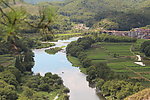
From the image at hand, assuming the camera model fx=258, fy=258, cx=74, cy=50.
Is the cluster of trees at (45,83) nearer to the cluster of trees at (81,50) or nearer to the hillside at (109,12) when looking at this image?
the cluster of trees at (81,50)

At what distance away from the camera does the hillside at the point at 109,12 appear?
83938 millimetres

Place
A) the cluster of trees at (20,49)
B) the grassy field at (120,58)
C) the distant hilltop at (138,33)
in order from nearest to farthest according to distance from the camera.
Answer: the cluster of trees at (20,49) → the grassy field at (120,58) → the distant hilltop at (138,33)

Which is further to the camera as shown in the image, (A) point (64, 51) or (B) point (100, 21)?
(B) point (100, 21)

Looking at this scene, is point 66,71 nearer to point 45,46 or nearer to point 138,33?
point 45,46

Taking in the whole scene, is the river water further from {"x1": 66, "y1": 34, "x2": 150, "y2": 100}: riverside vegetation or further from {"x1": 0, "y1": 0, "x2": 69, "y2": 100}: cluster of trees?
{"x1": 0, "y1": 0, "x2": 69, "y2": 100}: cluster of trees

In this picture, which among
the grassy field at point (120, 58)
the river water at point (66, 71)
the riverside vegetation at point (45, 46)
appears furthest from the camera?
the grassy field at point (120, 58)

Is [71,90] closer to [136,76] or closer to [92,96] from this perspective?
[92,96]

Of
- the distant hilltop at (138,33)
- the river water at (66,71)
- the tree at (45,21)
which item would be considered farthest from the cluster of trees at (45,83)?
the distant hilltop at (138,33)

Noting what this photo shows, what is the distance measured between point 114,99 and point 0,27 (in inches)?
921

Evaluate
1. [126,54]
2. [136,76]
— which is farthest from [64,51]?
[136,76]

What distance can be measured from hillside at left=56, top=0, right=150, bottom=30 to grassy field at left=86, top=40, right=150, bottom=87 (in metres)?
24.4

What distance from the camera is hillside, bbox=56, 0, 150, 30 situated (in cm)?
8394

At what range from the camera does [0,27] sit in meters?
4.54

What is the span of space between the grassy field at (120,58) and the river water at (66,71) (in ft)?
17.2
